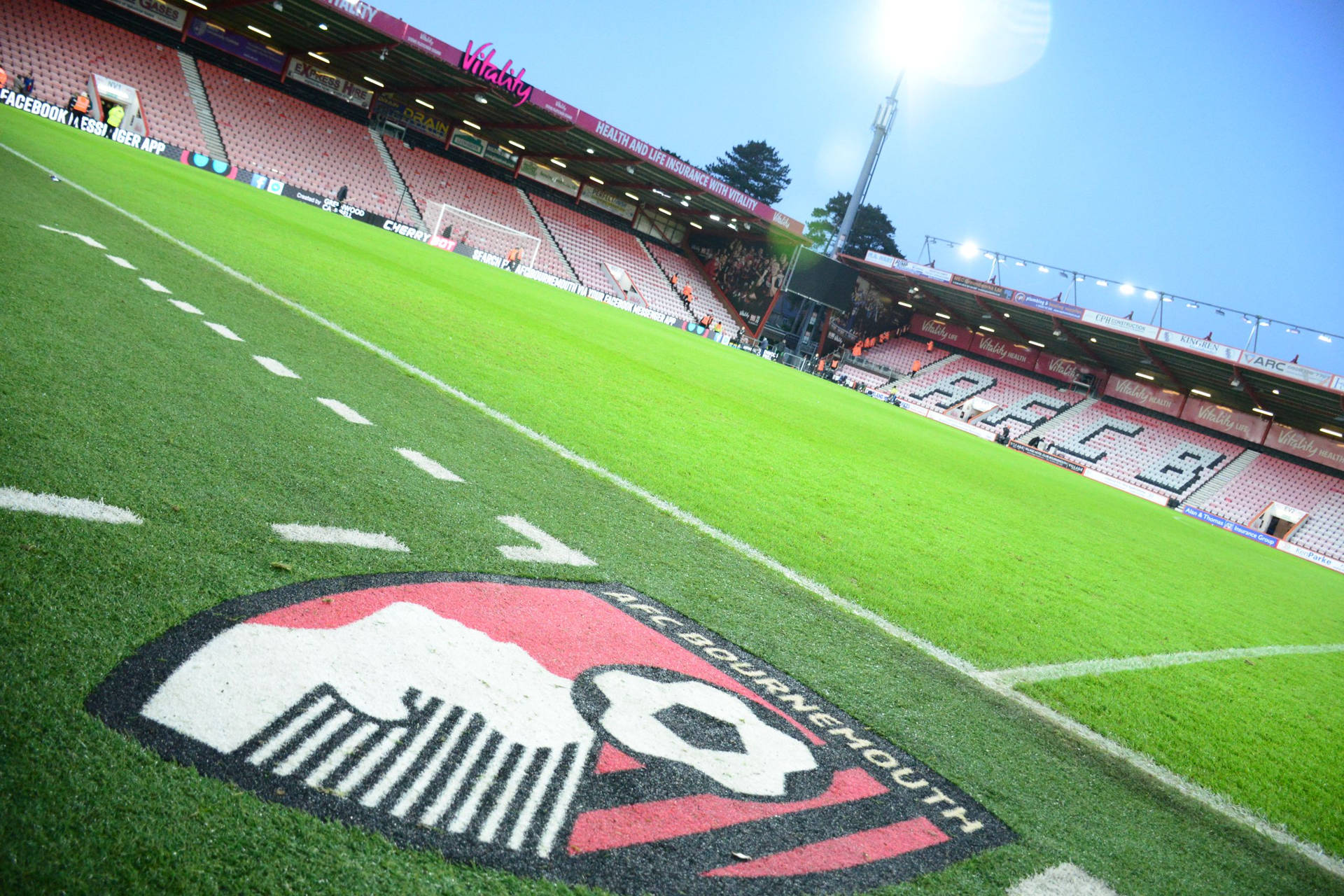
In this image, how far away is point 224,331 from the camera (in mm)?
6062

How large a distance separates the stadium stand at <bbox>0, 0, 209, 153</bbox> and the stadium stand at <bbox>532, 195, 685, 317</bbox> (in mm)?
17440

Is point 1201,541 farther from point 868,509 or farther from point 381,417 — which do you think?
point 381,417

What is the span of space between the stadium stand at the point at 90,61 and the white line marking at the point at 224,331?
2936 centimetres

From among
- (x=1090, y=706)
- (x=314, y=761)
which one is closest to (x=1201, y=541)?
(x=1090, y=706)

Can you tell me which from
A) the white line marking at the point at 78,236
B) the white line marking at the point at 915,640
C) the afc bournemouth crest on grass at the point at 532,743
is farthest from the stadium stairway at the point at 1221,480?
the white line marking at the point at 78,236

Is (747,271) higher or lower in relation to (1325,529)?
higher

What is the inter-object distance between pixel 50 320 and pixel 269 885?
4.85m

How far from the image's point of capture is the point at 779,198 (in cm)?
8144

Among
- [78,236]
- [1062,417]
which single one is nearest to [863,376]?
[1062,417]

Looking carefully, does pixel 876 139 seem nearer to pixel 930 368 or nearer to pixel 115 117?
pixel 930 368

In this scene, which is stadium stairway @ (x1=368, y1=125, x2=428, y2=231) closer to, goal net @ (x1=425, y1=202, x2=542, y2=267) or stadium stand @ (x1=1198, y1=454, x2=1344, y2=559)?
goal net @ (x1=425, y1=202, x2=542, y2=267)

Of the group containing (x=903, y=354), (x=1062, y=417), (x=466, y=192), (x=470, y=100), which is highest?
(x=470, y=100)

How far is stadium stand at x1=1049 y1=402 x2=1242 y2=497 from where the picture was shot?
37.0m

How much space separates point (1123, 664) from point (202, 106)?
38.0 metres
